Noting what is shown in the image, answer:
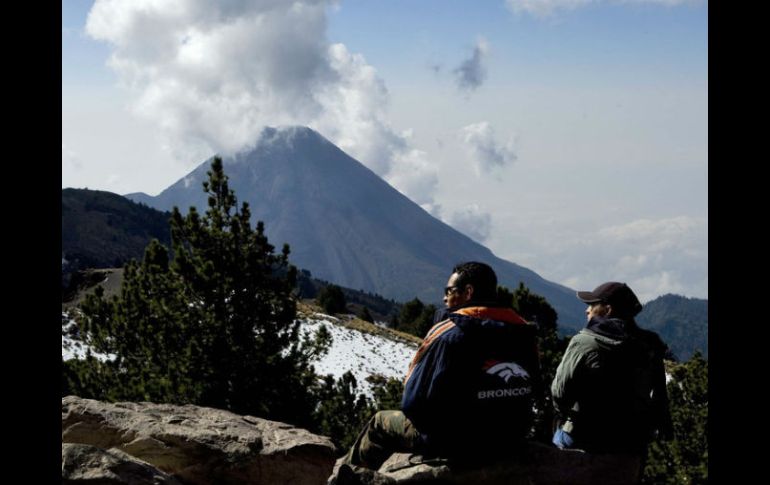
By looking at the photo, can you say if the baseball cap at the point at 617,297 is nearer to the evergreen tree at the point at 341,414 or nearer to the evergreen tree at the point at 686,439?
the evergreen tree at the point at 341,414

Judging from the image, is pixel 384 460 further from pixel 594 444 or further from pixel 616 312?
pixel 616 312

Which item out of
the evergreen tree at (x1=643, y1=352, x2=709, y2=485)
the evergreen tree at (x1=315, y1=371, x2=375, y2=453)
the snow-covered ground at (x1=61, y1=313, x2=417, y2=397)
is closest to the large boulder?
the evergreen tree at (x1=315, y1=371, x2=375, y2=453)

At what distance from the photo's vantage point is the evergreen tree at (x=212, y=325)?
54.4 feet

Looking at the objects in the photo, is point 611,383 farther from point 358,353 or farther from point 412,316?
point 412,316

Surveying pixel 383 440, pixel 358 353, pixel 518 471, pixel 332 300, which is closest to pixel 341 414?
pixel 383 440

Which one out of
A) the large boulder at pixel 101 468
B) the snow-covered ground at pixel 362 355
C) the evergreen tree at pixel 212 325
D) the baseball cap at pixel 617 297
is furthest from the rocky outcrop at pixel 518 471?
the snow-covered ground at pixel 362 355

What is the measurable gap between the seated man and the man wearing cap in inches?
29.4

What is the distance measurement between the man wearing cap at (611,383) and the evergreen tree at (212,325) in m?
11.2

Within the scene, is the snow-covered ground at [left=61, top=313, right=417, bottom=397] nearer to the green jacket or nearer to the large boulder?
the large boulder

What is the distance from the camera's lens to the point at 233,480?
7.67 meters

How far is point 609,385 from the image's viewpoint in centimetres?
633

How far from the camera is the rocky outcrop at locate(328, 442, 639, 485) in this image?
5.50 m
